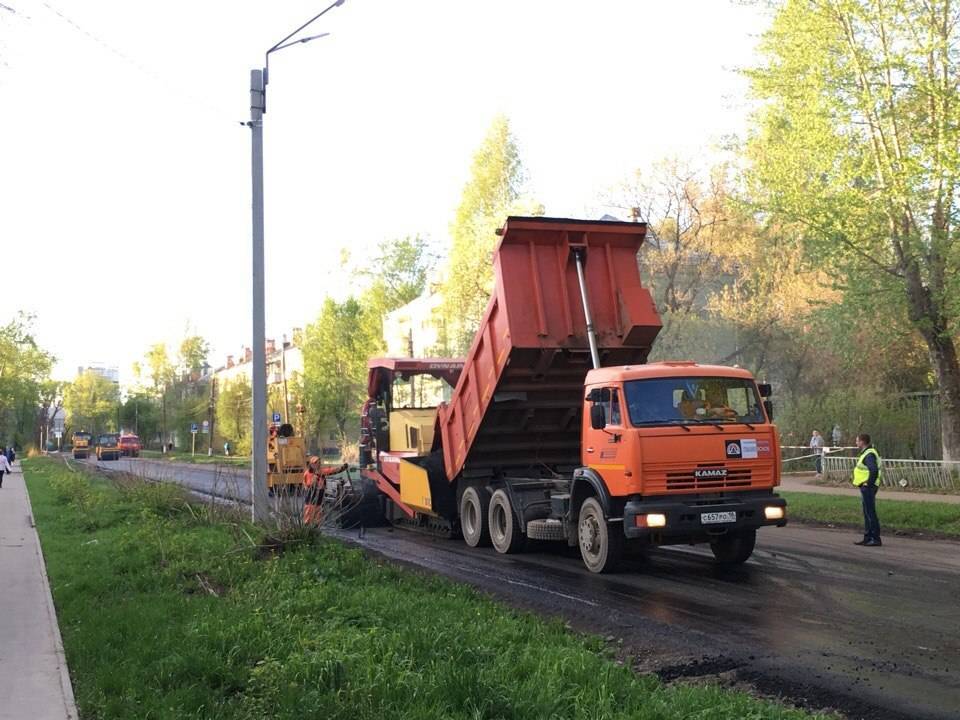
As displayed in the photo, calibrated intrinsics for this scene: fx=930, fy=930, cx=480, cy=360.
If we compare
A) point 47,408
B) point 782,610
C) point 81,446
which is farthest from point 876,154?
point 47,408

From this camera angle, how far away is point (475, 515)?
1447 centimetres

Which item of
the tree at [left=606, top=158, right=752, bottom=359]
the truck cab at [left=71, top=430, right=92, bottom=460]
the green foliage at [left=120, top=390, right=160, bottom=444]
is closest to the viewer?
the tree at [left=606, top=158, right=752, bottom=359]

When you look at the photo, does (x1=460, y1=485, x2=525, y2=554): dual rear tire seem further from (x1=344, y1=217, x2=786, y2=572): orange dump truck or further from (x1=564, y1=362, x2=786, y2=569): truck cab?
(x1=564, y1=362, x2=786, y2=569): truck cab

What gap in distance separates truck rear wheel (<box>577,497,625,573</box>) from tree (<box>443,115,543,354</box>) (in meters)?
26.7

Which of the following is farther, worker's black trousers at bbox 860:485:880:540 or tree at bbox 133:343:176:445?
tree at bbox 133:343:176:445

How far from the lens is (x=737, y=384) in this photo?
11.3 metres

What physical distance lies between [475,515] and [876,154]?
1252cm

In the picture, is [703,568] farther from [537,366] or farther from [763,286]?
[763,286]

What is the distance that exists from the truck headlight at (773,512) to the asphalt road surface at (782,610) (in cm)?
67

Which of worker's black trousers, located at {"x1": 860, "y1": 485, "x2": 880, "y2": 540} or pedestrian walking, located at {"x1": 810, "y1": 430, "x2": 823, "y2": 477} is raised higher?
pedestrian walking, located at {"x1": 810, "y1": 430, "x2": 823, "y2": 477}

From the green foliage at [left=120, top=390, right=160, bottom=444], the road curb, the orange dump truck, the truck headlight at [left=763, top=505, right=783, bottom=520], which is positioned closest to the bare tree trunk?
the orange dump truck

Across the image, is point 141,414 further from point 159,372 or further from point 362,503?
point 362,503

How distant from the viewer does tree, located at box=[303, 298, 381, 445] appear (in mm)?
55406

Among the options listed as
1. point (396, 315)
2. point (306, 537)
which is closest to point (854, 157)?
point (306, 537)
